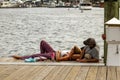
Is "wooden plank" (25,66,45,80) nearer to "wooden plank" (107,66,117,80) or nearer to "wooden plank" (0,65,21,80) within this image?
"wooden plank" (0,65,21,80)

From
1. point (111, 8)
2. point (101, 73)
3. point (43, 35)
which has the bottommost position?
point (43, 35)

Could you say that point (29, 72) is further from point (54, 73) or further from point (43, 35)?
point (43, 35)

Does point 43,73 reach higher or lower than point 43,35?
higher

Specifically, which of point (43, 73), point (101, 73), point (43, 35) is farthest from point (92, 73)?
point (43, 35)

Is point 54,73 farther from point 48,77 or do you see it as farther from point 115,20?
point 115,20

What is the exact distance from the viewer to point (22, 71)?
12570 millimetres

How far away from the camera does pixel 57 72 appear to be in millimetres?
12453

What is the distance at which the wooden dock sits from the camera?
38.4 feet

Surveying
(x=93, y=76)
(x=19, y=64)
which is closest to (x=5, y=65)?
(x=19, y=64)

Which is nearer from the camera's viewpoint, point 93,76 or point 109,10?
point 93,76

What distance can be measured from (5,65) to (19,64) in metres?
0.42

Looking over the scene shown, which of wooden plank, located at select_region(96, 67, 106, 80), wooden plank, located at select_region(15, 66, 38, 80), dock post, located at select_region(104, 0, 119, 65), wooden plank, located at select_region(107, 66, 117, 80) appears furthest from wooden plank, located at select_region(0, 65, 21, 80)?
dock post, located at select_region(104, 0, 119, 65)

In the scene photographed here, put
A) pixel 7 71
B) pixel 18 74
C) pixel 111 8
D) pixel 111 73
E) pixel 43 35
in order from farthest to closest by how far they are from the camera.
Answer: pixel 43 35
pixel 111 8
pixel 7 71
pixel 111 73
pixel 18 74

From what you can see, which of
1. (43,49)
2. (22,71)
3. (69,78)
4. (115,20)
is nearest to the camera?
(69,78)
